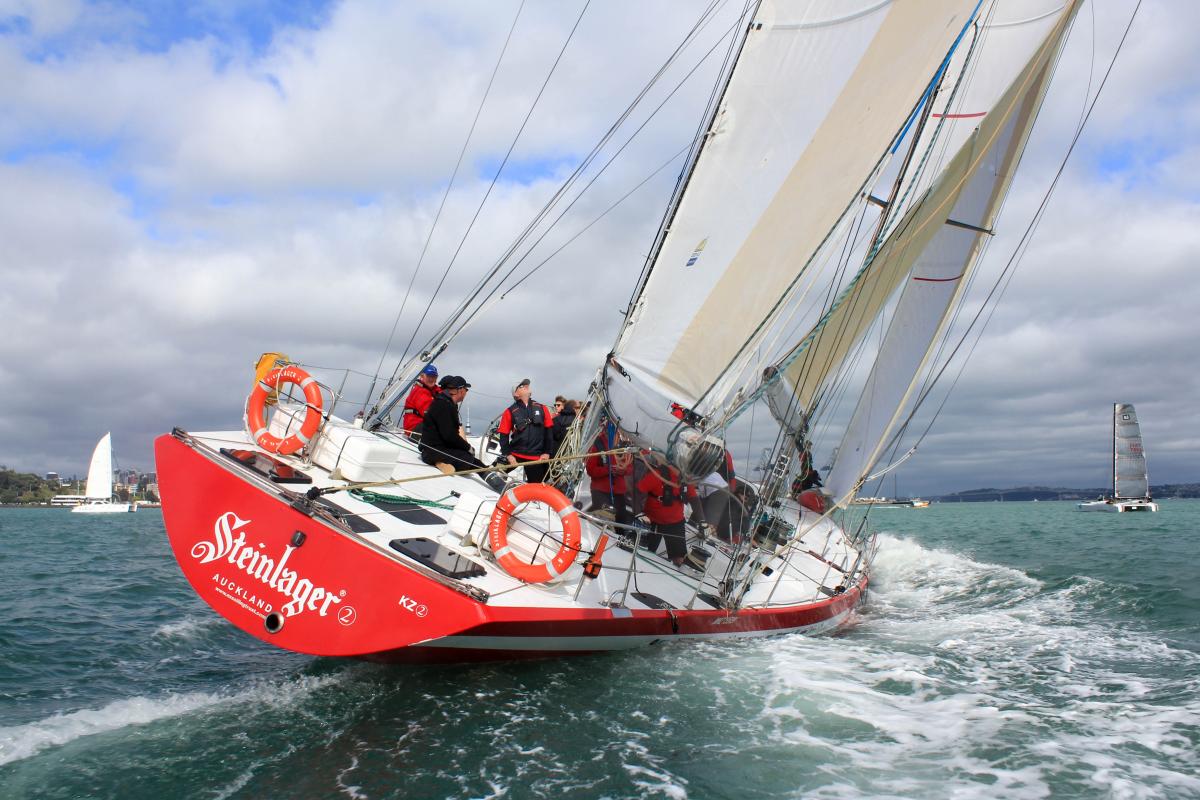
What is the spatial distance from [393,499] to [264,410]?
6.73ft

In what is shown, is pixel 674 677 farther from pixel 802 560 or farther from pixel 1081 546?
pixel 1081 546

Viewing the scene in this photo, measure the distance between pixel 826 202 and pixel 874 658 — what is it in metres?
3.99

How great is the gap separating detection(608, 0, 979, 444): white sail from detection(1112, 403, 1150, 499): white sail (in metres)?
53.9

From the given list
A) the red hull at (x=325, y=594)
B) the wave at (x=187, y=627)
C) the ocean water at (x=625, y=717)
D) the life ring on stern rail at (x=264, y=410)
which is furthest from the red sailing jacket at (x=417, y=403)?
the red hull at (x=325, y=594)

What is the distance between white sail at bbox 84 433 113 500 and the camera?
60625 millimetres

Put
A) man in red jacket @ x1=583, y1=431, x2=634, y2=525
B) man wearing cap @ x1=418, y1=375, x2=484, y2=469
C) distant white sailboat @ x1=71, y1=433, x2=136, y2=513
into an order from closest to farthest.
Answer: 1. man in red jacket @ x1=583, y1=431, x2=634, y2=525
2. man wearing cap @ x1=418, y1=375, x2=484, y2=469
3. distant white sailboat @ x1=71, y1=433, x2=136, y2=513

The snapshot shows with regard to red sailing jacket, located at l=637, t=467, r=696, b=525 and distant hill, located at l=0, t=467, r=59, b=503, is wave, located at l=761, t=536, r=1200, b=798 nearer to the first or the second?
red sailing jacket, located at l=637, t=467, r=696, b=525

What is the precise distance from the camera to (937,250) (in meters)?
12.2

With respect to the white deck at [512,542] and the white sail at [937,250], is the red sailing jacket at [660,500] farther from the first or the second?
the white sail at [937,250]

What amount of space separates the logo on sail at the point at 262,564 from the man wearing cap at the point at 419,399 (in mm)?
4194

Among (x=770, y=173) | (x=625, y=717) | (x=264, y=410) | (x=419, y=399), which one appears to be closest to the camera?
(x=625, y=717)

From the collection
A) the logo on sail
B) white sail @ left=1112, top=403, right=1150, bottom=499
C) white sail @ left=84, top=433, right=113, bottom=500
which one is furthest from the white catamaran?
white sail @ left=84, top=433, right=113, bottom=500

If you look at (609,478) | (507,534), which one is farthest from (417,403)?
(507,534)

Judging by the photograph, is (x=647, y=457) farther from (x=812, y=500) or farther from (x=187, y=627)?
(x=812, y=500)
